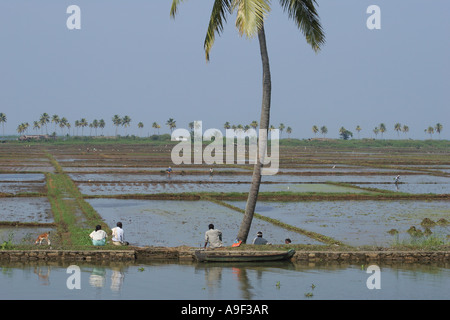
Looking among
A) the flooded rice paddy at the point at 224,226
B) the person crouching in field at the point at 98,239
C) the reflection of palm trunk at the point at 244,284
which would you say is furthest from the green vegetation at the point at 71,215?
the reflection of palm trunk at the point at 244,284

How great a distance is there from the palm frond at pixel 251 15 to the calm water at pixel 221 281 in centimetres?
497

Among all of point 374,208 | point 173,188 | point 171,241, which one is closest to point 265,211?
point 374,208

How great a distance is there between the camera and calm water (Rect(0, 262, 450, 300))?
10.3 meters

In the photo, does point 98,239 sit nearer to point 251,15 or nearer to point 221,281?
point 221,281

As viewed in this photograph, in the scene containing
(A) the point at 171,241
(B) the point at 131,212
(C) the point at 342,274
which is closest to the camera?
(C) the point at 342,274

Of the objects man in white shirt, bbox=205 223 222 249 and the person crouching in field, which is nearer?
man in white shirt, bbox=205 223 222 249

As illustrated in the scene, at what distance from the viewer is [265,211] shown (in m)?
24.1

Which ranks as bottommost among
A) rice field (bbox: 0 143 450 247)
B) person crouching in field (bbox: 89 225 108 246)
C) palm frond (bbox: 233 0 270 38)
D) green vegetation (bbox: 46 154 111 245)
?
rice field (bbox: 0 143 450 247)

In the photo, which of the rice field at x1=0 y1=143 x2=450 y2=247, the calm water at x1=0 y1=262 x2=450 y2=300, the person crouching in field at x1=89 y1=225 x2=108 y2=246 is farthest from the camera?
the rice field at x1=0 y1=143 x2=450 y2=247

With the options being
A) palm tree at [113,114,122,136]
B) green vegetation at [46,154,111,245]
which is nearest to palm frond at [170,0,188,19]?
green vegetation at [46,154,111,245]

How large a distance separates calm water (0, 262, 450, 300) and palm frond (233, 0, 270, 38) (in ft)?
16.3

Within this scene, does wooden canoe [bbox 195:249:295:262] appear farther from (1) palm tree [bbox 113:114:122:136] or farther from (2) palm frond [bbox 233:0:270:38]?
(1) palm tree [bbox 113:114:122:136]
